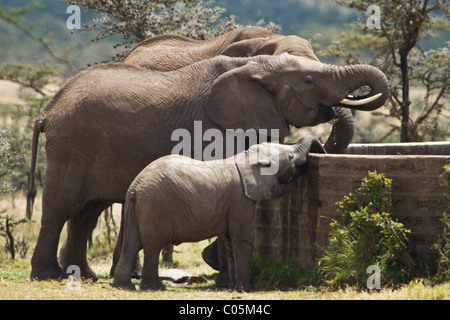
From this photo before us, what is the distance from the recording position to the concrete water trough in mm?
8656

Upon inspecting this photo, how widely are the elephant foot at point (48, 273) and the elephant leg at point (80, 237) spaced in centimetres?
65

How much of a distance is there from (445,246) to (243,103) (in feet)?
10.2

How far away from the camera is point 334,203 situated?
30.3 feet

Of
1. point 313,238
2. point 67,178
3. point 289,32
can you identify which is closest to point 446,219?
point 313,238

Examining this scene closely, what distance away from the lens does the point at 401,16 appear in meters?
16.5

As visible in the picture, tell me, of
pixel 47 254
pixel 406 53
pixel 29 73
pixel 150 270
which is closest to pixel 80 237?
pixel 47 254

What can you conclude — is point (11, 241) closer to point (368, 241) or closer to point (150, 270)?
point (150, 270)

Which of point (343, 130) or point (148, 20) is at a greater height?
point (148, 20)

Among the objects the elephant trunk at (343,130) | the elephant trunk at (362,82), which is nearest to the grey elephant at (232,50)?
the elephant trunk at (343,130)

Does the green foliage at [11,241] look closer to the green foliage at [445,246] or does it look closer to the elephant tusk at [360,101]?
the elephant tusk at [360,101]

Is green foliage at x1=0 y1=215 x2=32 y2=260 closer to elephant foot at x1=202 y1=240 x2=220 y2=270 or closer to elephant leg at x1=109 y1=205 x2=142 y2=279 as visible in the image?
elephant leg at x1=109 y1=205 x2=142 y2=279

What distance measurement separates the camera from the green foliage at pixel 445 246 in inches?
327

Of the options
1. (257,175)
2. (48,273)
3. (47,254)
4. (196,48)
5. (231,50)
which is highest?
(196,48)

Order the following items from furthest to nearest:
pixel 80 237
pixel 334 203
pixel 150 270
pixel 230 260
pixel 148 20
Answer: pixel 148 20
pixel 80 237
pixel 230 260
pixel 334 203
pixel 150 270
